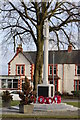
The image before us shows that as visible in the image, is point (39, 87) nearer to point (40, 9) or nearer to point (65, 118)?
point (65, 118)

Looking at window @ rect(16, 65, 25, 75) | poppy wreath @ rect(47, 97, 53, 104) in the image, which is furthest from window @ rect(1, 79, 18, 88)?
poppy wreath @ rect(47, 97, 53, 104)

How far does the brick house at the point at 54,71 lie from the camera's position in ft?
161

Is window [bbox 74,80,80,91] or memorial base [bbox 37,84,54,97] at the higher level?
memorial base [bbox 37,84,54,97]

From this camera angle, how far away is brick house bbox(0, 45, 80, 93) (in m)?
49.0

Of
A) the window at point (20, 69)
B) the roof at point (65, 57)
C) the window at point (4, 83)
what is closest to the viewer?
the roof at point (65, 57)

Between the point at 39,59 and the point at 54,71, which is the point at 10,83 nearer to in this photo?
the point at 54,71

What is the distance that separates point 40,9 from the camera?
28.3m

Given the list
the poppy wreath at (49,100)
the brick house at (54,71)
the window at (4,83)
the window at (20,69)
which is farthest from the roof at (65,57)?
the poppy wreath at (49,100)

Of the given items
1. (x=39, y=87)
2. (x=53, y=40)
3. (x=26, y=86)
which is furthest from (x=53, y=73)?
(x=26, y=86)

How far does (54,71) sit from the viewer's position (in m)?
50.2

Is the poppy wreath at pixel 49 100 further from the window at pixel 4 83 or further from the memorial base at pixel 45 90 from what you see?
the window at pixel 4 83

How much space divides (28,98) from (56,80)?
1279 inches

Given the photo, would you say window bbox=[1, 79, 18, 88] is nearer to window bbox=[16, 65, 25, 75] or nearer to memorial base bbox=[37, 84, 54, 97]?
window bbox=[16, 65, 25, 75]

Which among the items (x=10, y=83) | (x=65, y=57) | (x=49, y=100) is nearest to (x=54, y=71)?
(x=65, y=57)
